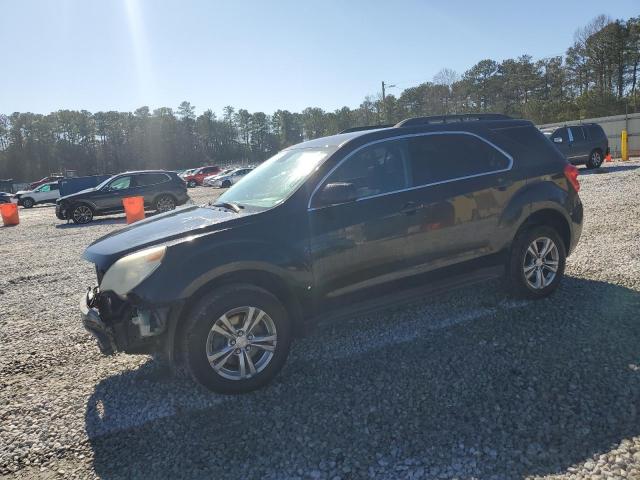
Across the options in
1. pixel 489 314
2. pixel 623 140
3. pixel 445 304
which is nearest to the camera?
pixel 489 314

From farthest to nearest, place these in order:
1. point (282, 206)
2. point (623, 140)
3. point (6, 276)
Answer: point (623, 140)
point (6, 276)
point (282, 206)

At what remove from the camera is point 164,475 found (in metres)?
2.61

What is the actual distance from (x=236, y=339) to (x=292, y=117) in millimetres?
114720

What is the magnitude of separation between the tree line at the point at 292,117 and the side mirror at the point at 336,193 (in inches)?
1953

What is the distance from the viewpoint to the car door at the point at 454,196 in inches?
161

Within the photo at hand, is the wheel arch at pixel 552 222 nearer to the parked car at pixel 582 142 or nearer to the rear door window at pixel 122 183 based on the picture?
the rear door window at pixel 122 183

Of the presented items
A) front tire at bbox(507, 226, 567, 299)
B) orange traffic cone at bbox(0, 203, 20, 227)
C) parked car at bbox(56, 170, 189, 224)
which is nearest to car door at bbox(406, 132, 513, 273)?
front tire at bbox(507, 226, 567, 299)

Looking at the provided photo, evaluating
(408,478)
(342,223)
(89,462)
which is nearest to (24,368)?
(89,462)

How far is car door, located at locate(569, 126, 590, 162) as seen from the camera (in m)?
18.7

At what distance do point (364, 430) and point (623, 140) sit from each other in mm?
26678

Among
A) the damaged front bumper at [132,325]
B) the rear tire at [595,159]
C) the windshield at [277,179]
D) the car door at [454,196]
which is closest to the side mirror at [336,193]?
the windshield at [277,179]

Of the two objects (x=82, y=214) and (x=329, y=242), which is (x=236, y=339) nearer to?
(x=329, y=242)

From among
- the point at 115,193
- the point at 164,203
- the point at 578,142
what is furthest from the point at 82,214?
the point at 578,142

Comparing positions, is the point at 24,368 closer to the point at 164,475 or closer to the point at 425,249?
the point at 164,475
